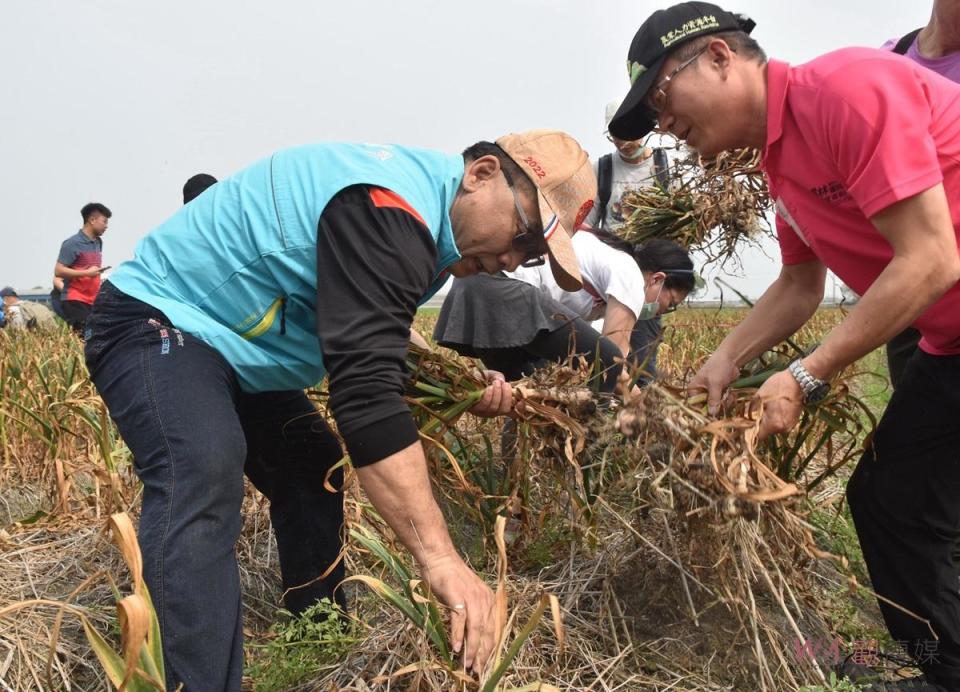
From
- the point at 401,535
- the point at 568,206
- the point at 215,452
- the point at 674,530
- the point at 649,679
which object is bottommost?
the point at 649,679

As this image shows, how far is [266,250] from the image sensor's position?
69.2 inches

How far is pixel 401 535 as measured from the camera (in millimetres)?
1586

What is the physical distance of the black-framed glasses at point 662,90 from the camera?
6.10ft

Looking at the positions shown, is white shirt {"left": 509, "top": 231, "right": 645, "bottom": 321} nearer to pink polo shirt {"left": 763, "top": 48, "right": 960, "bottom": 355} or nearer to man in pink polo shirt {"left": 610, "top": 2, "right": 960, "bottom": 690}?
man in pink polo shirt {"left": 610, "top": 2, "right": 960, "bottom": 690}

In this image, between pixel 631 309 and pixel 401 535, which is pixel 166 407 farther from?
pixel 631 309

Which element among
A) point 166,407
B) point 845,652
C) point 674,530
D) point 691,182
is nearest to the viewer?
point 166,407

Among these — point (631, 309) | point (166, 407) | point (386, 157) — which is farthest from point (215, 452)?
point (631, 309)

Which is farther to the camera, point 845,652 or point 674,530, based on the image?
point 845,652

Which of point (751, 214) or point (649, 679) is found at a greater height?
point (751, 214)

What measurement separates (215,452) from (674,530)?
1112mm

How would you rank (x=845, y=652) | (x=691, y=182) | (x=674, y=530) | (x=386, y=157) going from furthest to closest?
1. (x=691, y=182)
2. (x=845, y=652)
3. (x=674, y=530)
4. (x=386, y=157)

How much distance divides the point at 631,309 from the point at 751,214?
2.34ft

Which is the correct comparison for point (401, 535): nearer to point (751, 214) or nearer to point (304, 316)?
point (304, 316)

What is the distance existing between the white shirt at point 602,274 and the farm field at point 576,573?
2.87 ft
